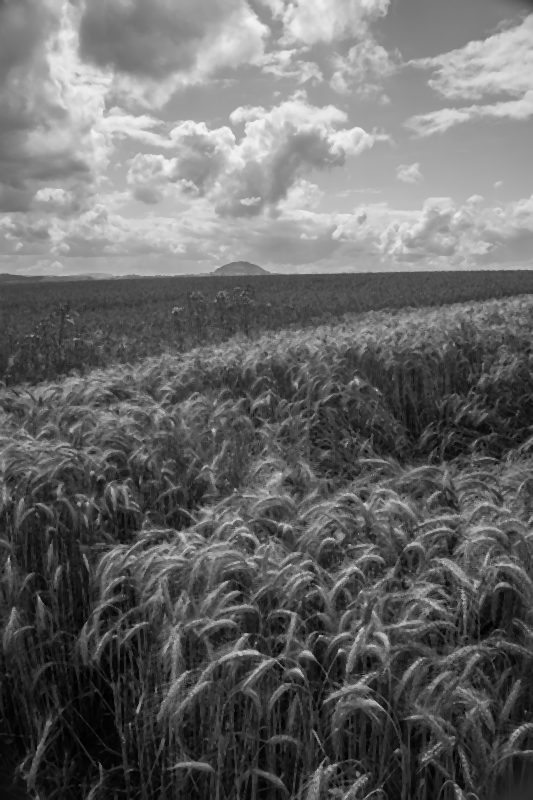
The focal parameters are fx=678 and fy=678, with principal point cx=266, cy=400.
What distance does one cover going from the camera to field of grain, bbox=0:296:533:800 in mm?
2393

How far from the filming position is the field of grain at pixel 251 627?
2.39m

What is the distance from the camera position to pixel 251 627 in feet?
9.41

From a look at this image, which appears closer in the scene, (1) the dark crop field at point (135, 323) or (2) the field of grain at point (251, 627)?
(2) the field of grain at point (251, 627)

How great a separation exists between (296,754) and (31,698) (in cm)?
136

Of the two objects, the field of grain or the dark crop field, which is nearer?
the field of grain

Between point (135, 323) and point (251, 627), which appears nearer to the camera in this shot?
point (251, 627)

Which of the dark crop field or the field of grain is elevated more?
the dark crop field

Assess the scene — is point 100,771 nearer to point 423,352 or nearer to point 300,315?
point 423,352

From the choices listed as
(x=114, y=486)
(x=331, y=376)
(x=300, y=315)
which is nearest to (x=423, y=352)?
(x=331, y=376)

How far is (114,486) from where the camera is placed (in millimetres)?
4445

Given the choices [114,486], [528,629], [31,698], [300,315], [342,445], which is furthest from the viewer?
[300,315]

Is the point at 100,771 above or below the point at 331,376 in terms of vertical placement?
below

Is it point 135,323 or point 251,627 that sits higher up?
point 135,323

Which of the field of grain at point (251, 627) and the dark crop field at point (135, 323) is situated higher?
the dark crop field at point (135, 323)
